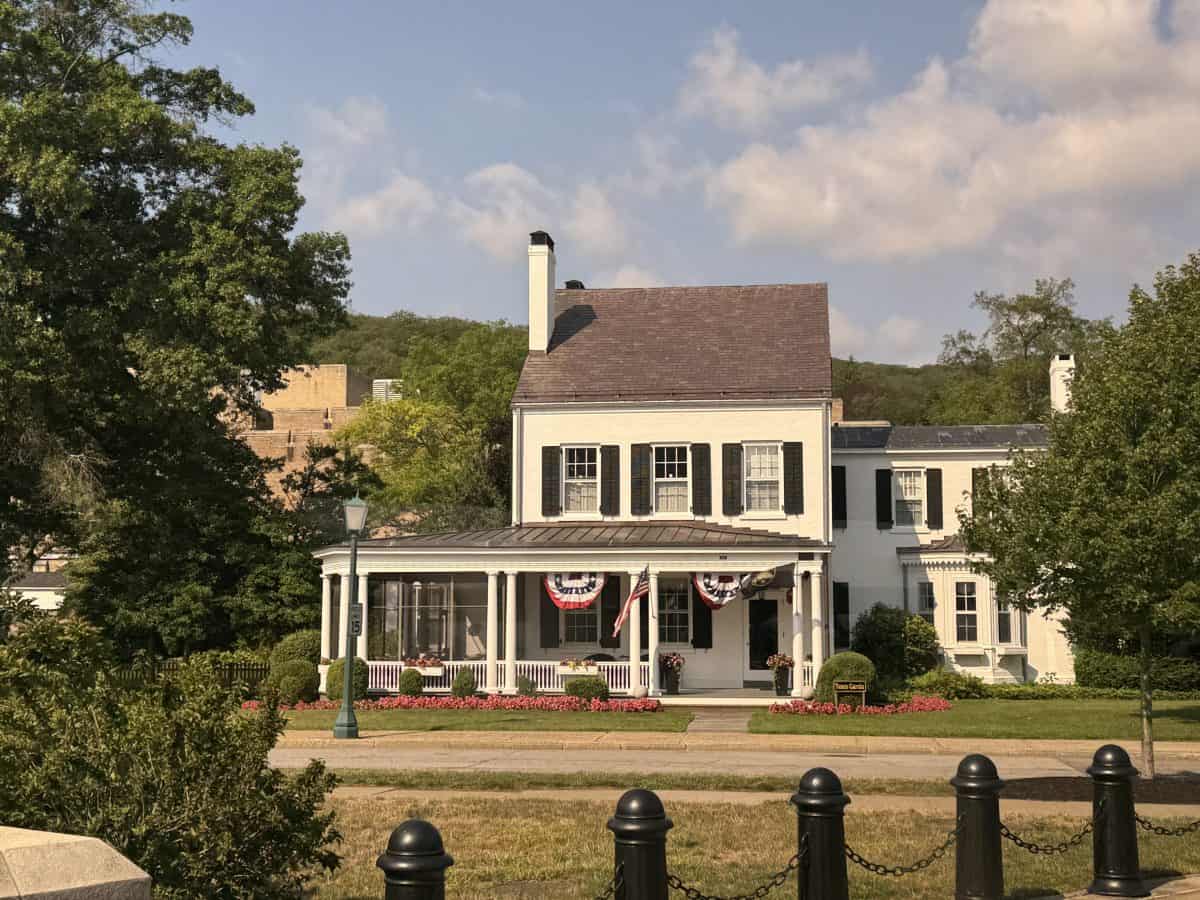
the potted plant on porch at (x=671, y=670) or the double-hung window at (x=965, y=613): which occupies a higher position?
the double-hung window at (x=965, y=613)

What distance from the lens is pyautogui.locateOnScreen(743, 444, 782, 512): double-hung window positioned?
32.8 m

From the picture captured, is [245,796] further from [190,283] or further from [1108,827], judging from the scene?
[190,283]

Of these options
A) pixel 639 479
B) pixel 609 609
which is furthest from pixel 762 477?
pixel 609 609

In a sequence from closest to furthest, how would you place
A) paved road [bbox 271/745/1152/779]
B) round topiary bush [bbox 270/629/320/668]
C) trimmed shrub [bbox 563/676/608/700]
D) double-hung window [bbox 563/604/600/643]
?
1. paved road [bbox 271/745/1152/779]
2. trimmed shrub [bbox 563/676/608/700]
3. round topiary bush [bbox 270/629/320/668]
4. double-hung window [bbox 563/604/600/643]

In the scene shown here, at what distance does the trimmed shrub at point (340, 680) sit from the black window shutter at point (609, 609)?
20.0 feet

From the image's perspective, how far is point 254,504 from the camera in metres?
37.2

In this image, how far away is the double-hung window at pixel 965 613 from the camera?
3412cm

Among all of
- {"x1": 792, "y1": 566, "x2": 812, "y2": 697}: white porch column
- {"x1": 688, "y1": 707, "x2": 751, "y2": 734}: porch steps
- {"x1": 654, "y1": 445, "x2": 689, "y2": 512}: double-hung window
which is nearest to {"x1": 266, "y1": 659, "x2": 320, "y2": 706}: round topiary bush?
{"x1": 688, "y1": 707, "x2": 751, "y2": 734}: porch steps

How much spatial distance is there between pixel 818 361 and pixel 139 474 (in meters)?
17.8

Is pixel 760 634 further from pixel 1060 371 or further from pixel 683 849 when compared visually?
pixel 683 849

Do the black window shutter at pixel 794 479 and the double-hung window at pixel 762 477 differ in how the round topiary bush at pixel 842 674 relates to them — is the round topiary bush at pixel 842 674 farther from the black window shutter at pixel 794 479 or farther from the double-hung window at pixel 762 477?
the double-hung window at pixel 762 477

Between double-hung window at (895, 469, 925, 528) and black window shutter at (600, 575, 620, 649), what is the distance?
8.40 m

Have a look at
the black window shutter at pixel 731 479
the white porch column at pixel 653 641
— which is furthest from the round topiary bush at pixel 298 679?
the black window shutter at pixel 731 479

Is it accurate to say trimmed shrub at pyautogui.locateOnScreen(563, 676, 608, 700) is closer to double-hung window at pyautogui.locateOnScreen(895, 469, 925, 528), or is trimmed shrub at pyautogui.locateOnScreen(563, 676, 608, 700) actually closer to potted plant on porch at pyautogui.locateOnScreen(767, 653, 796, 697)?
potted plant on porch at pyautogui.locateOnScreen(767, 653, 796, 697)
